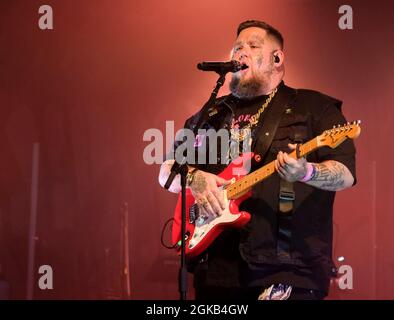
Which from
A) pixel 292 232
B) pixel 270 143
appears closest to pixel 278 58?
pixel 270 143

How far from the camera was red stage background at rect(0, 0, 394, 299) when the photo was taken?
13.9ft

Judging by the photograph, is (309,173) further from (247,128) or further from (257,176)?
(247,128)

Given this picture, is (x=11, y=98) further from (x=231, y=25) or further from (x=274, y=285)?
(x=274, y=285)

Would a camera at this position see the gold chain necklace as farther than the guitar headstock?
Yes

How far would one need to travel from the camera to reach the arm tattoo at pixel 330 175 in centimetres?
222

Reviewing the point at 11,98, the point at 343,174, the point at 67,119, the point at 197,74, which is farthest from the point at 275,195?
the point at 11,98

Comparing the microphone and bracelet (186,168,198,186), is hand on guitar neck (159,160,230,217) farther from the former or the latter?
the microphone

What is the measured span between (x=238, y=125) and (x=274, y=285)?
0.75 metres

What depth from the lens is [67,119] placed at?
4.43 meters

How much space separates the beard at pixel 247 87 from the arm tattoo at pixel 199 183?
1.42ft

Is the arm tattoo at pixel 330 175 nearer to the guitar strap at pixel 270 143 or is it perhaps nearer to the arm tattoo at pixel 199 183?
the guitar strap at pixel 270 143

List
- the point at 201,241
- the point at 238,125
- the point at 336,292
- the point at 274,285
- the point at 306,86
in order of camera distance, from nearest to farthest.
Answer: the point at 274,285 < the point at 201,241 < the point at 238,125 < the point at 336,292 < the point at 306,86

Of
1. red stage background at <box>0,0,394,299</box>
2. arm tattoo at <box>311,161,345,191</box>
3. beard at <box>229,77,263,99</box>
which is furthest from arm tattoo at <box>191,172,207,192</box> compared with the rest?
red stage background at <box>0,0,394,299</box>

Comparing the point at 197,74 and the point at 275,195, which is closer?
the point at 275,195
